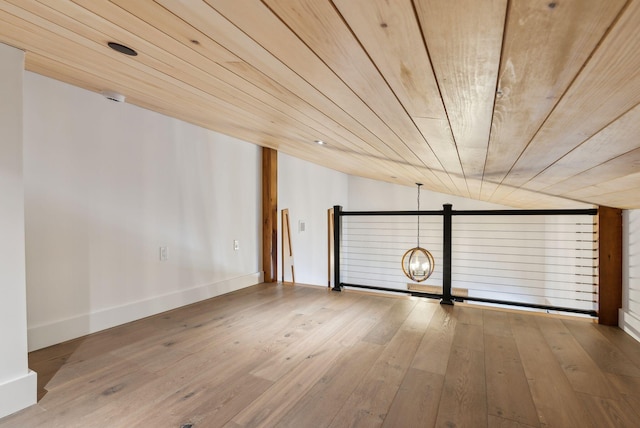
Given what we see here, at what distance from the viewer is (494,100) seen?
1085 mm

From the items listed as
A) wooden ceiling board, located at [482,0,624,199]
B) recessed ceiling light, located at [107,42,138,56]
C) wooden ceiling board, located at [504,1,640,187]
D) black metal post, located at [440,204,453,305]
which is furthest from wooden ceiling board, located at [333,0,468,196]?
black metal post, located at [440,204,453,305]

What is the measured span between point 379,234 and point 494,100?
6.08 m

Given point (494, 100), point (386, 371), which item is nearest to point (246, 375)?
point (386, 371)

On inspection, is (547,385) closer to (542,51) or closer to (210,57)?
(542,51)

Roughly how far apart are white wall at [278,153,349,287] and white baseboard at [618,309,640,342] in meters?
3.51

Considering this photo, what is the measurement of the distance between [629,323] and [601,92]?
8.71 feet

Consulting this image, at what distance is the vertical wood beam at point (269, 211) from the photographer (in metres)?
4.14

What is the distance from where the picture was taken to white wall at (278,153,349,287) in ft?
16.2

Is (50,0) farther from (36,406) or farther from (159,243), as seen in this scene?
(159,243)

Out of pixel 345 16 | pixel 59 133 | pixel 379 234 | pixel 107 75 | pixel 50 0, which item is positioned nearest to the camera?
pixel 345 16

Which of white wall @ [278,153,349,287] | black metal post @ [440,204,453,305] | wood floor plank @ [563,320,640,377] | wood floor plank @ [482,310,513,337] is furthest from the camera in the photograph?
white wall @ [278,153,349,287]

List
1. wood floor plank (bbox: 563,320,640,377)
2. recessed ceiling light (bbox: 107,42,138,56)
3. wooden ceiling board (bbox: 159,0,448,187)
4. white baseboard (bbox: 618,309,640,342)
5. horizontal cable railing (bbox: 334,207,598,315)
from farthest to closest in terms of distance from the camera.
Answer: horizontal cable railing (bbox: 334,207,598,315) < white baseboard (bbox: 618,309,640,342) < wood floor plank (bbox: 563,320,640,377) < recessed ceiling light (bbox: 107,42,138,56) < wooden ceiling board (bbox: 159,0,448,187)

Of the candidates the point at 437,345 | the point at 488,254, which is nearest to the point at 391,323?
the point at 437,345

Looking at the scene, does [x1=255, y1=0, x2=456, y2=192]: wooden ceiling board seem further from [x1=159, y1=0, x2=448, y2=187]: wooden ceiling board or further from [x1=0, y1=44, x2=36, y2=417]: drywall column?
[x1=0, y1=44, x2=36, y2=417]: drywall column
